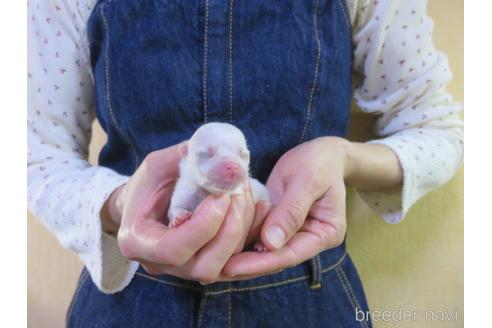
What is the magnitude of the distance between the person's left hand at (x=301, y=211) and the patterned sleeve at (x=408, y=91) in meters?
0.11

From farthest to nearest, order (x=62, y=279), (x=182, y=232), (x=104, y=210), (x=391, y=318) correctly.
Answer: (x=62, y=279)
(x=391, y=318)
(x=104, y=210)
(x=182, y=232)

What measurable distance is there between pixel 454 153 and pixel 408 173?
0.08 m

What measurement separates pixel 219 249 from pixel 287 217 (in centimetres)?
6

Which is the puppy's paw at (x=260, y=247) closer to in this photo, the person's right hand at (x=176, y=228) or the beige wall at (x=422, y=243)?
the person's right hand at (x=176, y=228)

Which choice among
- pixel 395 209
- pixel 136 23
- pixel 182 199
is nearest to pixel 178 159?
pixel 182 199

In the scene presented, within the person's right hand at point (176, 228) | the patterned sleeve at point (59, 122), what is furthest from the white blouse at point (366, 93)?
the person's right hand at point (176, 228)

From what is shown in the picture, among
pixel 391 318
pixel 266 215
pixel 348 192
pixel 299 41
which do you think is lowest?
pixel 391 318

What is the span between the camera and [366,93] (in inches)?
21.8

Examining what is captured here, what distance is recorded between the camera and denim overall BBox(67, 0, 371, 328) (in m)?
0.45

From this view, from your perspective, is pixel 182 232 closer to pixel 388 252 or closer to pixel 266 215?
pixel 266 215

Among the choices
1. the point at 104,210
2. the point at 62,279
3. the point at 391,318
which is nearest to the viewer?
the point at 104,210

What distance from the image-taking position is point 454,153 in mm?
527

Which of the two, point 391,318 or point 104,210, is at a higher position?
point 104,210

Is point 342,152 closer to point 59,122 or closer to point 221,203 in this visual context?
point 221,203
